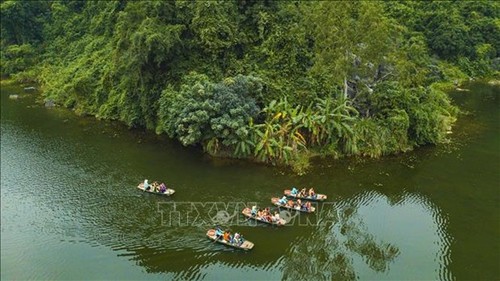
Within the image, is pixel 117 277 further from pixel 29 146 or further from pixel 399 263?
pixel 29 146

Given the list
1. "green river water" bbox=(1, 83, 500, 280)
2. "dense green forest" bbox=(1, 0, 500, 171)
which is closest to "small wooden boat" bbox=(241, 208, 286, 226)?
"green river water" bbox=(1, 83, 500, 280)

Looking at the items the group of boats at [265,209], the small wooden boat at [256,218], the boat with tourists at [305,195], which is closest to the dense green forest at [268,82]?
the boat with tourists at [305,195]

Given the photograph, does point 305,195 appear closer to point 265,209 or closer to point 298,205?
point 298,205

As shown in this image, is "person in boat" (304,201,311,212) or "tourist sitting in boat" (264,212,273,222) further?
"person in boat" (304,201,311,212)

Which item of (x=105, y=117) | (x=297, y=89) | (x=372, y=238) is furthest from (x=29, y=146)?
(x=372, y=238)

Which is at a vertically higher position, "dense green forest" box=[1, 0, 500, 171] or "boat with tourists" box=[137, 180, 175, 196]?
"dense green forest" box=[1, 0, 500, 171]

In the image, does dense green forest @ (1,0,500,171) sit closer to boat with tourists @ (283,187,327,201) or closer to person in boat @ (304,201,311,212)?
boat with tourists @ (283,187,327,201)

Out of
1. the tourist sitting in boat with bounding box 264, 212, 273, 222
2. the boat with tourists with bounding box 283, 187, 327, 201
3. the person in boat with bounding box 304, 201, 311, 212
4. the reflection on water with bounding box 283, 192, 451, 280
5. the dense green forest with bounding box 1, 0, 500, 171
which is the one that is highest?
the dense green forest with bounding box 1, 0, 500, 171
